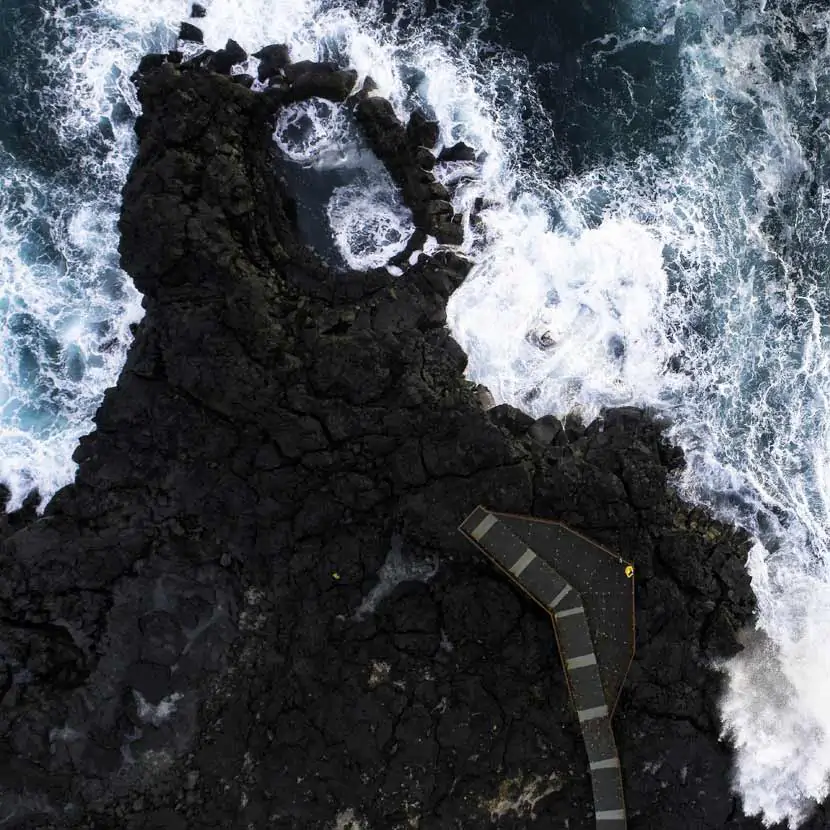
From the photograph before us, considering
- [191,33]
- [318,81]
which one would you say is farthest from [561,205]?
[191,33]

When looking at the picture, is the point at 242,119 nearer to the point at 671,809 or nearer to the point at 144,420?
the point at 144,420

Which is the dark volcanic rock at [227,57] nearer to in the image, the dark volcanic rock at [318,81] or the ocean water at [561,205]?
the ocean water at [561,205]

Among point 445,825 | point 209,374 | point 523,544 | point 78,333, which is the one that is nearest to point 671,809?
point 445,825

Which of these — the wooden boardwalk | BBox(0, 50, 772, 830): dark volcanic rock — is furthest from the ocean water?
the wooden boardwalk

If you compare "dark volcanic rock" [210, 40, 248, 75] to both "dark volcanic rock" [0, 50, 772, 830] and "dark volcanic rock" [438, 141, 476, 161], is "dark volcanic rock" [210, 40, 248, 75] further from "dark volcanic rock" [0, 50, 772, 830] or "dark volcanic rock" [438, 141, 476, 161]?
"dark volcanic rock" [438, 141, 476, 161]

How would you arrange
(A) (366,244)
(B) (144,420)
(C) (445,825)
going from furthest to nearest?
1. (A) (366,244)
2. (B) (144,420)
3. (C) (445,825)

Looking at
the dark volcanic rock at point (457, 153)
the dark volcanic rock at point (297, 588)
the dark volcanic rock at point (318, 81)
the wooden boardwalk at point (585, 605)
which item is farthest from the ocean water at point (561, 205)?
the wooden boardwalk at point (585, 605)
